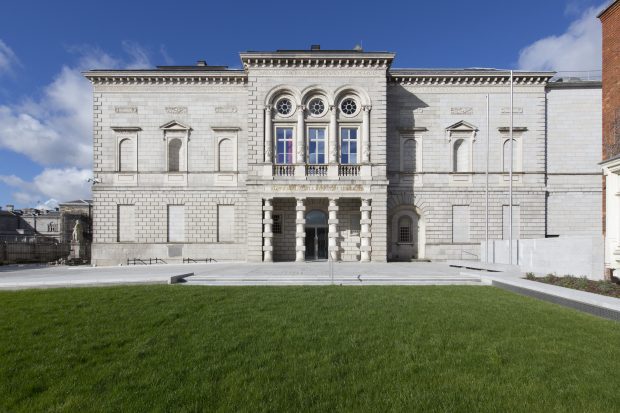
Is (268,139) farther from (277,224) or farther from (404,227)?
(404,227)

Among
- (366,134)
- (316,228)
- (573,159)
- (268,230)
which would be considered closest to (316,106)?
(366,134)

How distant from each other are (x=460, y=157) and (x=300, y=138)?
1371cm

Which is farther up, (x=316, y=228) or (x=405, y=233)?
(x=316, y=228)

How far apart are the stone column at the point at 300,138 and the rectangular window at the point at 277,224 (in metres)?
4.95

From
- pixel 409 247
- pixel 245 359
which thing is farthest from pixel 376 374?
pixel 409 247

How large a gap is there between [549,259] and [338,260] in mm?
13732

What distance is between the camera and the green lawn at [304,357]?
4074 mm

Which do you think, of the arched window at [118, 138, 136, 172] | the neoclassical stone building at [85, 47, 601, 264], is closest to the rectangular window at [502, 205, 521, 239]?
the neoclassical stone building at [85, 47, 601, 264]

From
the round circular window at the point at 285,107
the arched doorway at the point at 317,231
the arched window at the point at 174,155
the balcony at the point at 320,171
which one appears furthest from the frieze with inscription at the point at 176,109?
the arched doorway at the point at 317,231

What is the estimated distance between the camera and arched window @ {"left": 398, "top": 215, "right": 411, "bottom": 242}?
27.4 m

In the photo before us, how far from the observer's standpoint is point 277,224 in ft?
87.7

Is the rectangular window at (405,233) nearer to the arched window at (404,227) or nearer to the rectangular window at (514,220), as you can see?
the arched window at (404,227)

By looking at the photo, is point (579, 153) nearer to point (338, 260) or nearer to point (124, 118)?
point (338, 260)

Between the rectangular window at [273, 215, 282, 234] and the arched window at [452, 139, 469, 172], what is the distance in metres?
15.1
